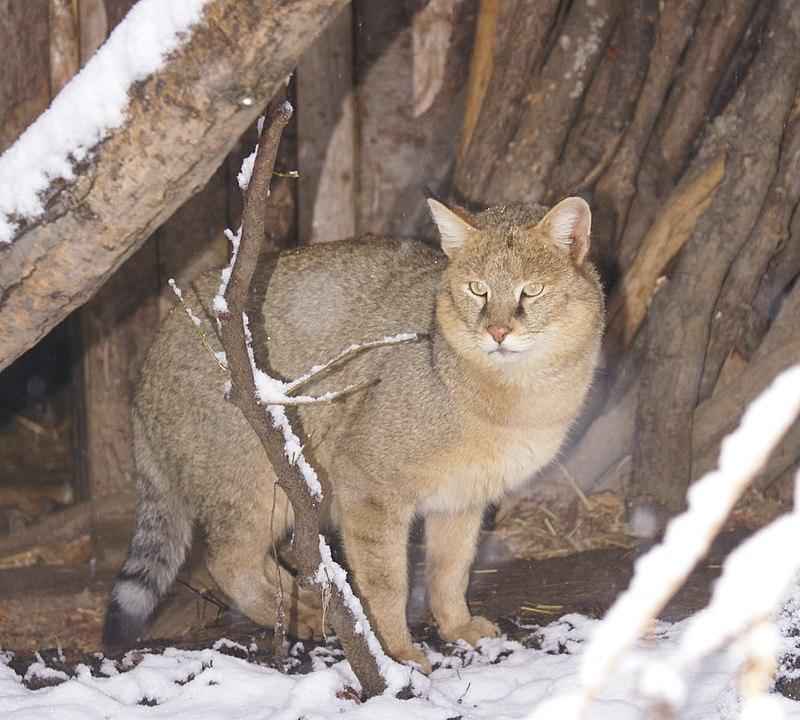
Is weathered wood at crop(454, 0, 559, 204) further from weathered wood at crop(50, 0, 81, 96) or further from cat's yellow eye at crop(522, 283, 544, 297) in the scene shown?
weathered wood at crop(50, 0, 81, 96)

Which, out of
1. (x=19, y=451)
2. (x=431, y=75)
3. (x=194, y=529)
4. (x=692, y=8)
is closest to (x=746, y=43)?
(x=692, y=8)

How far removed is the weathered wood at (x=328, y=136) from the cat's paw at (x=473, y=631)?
2.22 metres

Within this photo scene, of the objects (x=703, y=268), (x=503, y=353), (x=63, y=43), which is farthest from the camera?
(x=63, y=43)

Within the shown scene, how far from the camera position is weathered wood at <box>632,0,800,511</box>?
5500 mm

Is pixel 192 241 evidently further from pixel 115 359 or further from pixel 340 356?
pixel 340 356

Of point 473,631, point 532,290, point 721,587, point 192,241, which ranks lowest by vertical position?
point 473,631

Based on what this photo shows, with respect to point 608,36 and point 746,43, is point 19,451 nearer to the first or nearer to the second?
point 608,36

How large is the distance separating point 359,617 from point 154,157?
5.04 feet

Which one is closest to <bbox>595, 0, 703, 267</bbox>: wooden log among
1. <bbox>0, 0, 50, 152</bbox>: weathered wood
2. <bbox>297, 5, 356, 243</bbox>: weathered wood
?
<bbox>297, 5, 356, 243</bbox>: weathered wood

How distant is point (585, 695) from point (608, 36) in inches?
188

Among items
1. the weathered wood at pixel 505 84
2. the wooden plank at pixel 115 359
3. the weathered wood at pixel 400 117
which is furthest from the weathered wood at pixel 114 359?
the weathered wood at pixel 505 84

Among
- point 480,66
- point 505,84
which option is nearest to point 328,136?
point 480,66

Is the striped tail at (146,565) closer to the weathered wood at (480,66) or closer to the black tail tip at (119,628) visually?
the black tail tip at (119,628)

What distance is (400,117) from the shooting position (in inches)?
247
